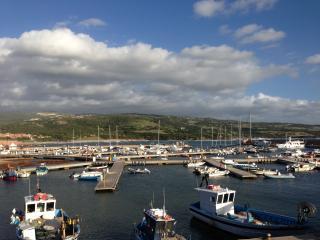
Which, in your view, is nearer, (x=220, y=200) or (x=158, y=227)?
(x=158, y=227)

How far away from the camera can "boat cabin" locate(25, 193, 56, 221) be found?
41.9 m

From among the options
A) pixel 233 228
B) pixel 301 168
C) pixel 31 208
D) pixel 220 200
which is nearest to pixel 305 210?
pixel 233 228

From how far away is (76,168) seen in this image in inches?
4429

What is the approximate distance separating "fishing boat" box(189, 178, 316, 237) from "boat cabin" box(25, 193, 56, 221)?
17422 millimetres

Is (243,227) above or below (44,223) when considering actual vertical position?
below

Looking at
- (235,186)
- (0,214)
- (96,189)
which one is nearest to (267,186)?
(235,186)

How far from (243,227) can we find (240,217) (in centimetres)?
272

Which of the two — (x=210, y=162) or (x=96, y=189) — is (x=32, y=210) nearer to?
(x=96, y=189)

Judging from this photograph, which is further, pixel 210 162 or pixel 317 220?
pixel 210 162

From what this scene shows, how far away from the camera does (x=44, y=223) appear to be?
40031 millimetres

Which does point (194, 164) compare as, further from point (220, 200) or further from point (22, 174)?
point (220, 200)

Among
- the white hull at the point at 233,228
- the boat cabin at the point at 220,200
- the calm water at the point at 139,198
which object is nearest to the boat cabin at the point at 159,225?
the calm water at the point at 139,198

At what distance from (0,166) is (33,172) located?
1966cm

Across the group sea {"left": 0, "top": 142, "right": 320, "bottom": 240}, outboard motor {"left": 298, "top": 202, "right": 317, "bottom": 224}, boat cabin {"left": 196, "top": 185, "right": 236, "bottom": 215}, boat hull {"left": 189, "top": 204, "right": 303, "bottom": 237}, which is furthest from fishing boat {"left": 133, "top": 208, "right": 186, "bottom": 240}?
outboard motor {"left": 298, "top": 202, "right": 317, "bottom": 224}
